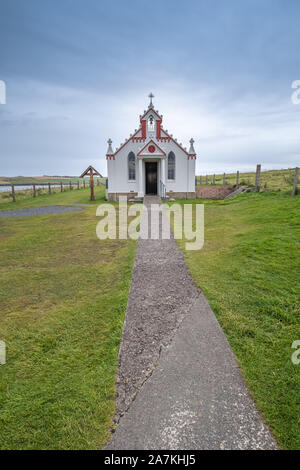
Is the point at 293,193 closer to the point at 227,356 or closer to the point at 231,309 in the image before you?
the point at 231,309

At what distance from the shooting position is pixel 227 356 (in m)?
3.37

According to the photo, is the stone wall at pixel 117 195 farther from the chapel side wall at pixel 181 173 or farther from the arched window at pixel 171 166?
the arched window at pixel 171 166

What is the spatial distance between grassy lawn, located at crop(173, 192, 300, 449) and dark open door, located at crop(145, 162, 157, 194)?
50.9ft

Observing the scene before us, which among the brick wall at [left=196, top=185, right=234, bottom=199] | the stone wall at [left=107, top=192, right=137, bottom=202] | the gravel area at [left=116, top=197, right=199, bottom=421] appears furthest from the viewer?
the brick wall at [left=196, top=185, right=234, bottom=199]

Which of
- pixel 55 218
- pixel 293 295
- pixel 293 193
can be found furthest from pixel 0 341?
pixel 293 193

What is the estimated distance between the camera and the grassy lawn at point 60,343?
2551 millimetres

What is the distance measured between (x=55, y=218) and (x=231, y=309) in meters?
12.8

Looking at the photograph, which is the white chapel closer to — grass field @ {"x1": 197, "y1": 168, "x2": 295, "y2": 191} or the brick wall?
the brick wall

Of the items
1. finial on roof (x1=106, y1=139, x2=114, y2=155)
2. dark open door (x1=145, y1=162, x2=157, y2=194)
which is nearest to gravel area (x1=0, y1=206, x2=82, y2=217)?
finial on roof (x1=106, y1=139, x2=114, y2=155)

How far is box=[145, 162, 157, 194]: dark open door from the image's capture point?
2427 cm

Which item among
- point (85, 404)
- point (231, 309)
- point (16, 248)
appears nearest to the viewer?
point (85, 404)

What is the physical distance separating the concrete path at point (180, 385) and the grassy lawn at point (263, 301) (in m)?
0.22

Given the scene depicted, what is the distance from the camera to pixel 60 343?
3.83 metres

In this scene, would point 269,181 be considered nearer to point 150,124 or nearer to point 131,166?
point 150,124
